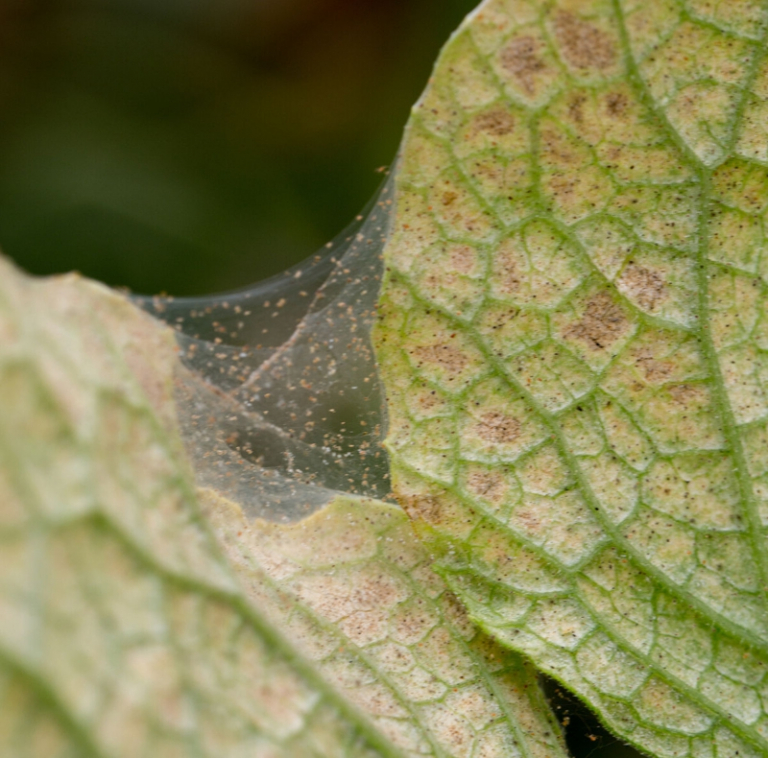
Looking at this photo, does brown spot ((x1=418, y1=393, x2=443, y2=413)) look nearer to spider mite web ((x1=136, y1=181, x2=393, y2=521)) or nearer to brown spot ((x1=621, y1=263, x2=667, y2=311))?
spider mite web ((x1=136, y1=181, x2=393, y2=521))

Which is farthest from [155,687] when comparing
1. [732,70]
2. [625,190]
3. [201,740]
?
[732,70]

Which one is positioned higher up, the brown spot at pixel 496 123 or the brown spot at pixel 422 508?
the brown spot at pixel 496 123

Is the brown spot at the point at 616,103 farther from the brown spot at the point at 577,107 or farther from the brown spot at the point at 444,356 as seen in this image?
the brown spot at the point at 444,356

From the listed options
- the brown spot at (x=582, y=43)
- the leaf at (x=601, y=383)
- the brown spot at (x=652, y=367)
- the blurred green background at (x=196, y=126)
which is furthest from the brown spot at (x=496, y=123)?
the blurred green background at (x=196, y=126)

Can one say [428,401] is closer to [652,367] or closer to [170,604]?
[652,367]

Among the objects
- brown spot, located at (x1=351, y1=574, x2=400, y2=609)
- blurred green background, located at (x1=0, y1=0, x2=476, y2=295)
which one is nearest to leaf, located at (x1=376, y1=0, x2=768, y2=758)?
brown spot, located at (x1=351, y1=574, x2=400, y2=609)

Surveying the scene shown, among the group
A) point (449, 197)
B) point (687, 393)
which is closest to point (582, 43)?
point (449, 197)
